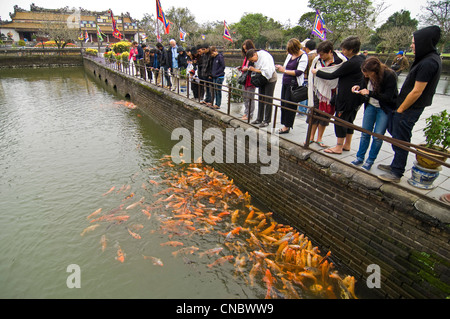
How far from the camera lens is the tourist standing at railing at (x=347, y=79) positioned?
407 cm

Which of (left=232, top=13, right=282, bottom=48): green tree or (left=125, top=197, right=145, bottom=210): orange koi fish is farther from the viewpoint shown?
(left=232, top=13, right=282, bottom=48): green tree

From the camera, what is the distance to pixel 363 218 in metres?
3.78

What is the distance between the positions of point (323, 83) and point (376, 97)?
3.64ft

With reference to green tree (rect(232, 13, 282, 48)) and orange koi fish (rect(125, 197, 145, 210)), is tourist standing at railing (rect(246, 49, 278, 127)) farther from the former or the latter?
green tree (rect(232, 13, 282, 48))

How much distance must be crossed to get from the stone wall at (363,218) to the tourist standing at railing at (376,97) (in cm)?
47

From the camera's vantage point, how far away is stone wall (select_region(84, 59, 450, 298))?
3.04 meters

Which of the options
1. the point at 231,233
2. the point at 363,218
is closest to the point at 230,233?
the point at 231,233

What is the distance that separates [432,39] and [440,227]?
7.56ft

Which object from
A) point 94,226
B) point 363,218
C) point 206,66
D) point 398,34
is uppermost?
point 398,34

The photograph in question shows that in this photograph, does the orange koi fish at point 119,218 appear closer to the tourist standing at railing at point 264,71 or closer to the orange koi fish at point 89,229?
the orange koi fish at point 89,229

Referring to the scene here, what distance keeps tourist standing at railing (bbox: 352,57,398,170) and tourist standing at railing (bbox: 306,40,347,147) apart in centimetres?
59

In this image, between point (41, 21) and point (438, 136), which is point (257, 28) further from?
point (438, 136)

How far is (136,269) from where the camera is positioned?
13.9ft

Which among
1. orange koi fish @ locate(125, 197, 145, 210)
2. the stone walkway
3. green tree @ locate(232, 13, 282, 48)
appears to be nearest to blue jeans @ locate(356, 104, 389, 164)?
the stone walkway
